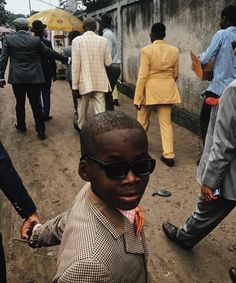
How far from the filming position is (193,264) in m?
3.03

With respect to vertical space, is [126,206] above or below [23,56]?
above

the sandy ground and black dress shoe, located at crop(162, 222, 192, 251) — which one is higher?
black dress shoe, located at crop(162, 222, 192, 251)

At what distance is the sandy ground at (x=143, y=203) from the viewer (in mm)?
2979

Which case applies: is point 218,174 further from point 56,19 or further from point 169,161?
point 56,19

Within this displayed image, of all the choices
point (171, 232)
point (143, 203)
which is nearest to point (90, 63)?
point (143, 203)

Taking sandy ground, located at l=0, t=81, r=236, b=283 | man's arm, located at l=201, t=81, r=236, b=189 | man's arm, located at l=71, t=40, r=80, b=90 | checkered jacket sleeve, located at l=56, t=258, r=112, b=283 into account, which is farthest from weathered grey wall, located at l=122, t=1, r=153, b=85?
checkered jacket sleeve, located at l=56, t=258, r=112, b=283

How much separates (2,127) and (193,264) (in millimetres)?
5084

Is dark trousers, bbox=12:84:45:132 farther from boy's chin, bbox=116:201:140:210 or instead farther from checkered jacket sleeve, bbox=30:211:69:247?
boy's chin, bbox=116:201:140:210

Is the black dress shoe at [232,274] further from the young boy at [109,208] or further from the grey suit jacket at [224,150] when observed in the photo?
the young boy at [109,208]

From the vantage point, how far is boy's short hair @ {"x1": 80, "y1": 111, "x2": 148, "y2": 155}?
4.17 ft

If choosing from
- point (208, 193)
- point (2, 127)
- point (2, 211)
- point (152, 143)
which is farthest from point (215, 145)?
point (2, 127)

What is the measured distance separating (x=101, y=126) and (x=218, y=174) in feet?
4.54

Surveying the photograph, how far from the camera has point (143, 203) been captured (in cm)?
404

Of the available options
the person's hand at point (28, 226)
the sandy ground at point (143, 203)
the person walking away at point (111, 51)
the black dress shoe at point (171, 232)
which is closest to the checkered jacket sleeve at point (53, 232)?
the person's hand at point (28, 226)
